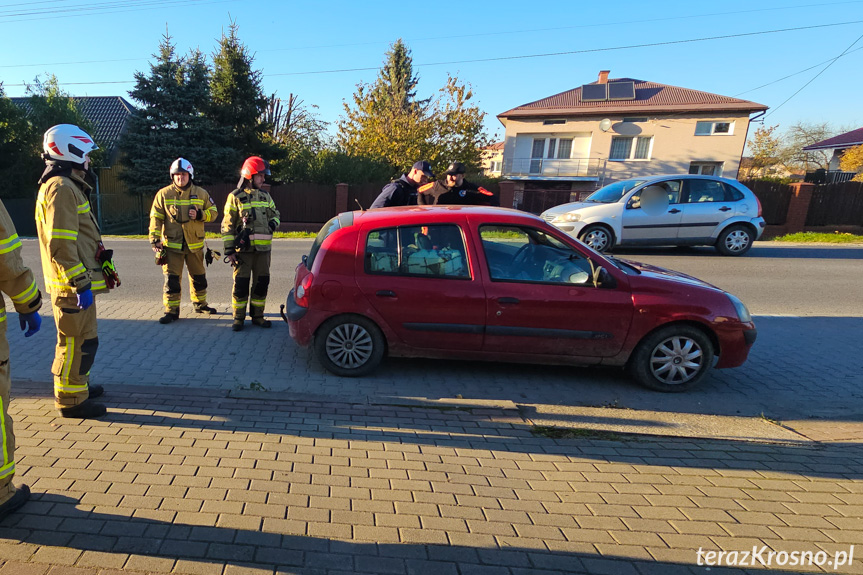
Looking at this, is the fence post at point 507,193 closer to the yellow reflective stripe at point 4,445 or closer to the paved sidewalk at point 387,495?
the paved sidewalk at point 387,495

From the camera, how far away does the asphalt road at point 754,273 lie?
756cm

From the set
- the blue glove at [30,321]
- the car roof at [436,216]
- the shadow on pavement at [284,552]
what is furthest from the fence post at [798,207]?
the blue glove at [30,321]

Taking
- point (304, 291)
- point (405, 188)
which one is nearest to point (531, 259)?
point (304, 291)

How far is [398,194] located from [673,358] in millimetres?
3713

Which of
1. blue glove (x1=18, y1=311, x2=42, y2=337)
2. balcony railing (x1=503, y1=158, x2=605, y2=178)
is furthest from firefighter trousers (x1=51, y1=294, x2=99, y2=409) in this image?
balcony railing (x1=503, y1=158, x2=605, y2=178)

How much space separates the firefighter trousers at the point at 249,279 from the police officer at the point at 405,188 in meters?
1.58

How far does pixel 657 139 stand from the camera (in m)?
31.2

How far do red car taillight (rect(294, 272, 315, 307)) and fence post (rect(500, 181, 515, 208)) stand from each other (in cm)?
1615

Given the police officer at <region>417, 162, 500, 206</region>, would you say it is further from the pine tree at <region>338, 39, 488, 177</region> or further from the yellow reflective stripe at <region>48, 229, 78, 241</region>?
the pine tree at <region>338, 39, 488, 177</region>

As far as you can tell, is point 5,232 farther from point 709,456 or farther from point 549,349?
point 709,456

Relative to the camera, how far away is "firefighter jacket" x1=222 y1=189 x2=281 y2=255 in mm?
5430

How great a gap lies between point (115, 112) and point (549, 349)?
34.8 meters

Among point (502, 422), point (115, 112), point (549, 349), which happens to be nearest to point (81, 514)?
point (502, 422)

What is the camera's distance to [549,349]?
4.34m
